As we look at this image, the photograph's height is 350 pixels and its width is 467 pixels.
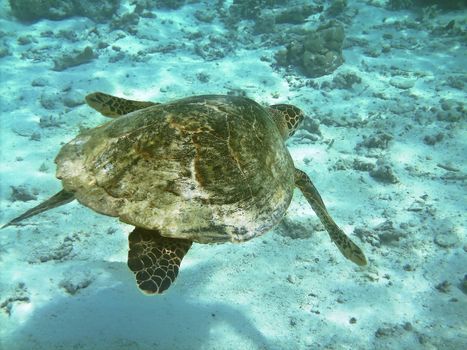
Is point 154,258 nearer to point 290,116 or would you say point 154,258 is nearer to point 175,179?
point 175,179

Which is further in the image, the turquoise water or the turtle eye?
the turtle eye

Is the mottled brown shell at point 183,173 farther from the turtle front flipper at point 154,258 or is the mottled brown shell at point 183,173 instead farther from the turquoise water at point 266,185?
the turtle front flipper at point 154,258

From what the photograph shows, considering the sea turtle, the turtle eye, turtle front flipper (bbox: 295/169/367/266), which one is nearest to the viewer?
the sea turtle

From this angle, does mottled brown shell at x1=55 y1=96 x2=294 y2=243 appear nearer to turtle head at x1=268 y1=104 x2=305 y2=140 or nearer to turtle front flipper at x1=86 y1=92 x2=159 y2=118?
turtle front flipper at x1=86 y1=92 x2=159 y2=118

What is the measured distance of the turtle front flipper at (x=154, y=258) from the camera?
8.98ft

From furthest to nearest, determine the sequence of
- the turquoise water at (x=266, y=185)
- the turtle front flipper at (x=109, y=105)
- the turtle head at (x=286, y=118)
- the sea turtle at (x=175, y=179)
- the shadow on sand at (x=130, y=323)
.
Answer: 1. the turtle head at (x=286, y=118)
2. the turtle front flipper at (x=109, y=105)
3. the turquoise water at (x=266, y=185)
4. the shadow on sand at (x=130, y=323)
5. the sea turtle at (x=175, y=179)

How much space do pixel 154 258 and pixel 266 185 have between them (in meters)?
1.26

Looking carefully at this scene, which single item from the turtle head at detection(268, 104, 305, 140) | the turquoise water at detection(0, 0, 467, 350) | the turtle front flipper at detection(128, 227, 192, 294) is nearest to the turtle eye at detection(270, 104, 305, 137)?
the turtle head at detection(268, 104, 305, 140)

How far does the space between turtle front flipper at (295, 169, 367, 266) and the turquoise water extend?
0.88 m

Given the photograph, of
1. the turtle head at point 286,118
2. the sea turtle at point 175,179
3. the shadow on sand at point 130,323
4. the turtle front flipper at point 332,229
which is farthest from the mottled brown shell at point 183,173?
the shadow on sand at point 130,323

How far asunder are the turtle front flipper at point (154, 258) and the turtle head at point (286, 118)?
2.25 m

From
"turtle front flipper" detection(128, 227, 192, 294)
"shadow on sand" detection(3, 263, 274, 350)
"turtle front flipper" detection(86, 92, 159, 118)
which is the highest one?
"turtle front flipper" detection(86, 92, 159, 118)

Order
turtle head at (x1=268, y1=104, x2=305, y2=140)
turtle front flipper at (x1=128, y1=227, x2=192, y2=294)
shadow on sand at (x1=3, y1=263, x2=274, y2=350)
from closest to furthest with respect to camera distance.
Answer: turtle front flipper at (x1=128, y1=227, x2=192, y2=294)
shadow on sand at (x1=3, y1=263, x2=274, y2=350)
turtle head at (x1=268, y1=104, x2=305, y2=140)

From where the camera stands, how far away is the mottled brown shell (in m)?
2.91
